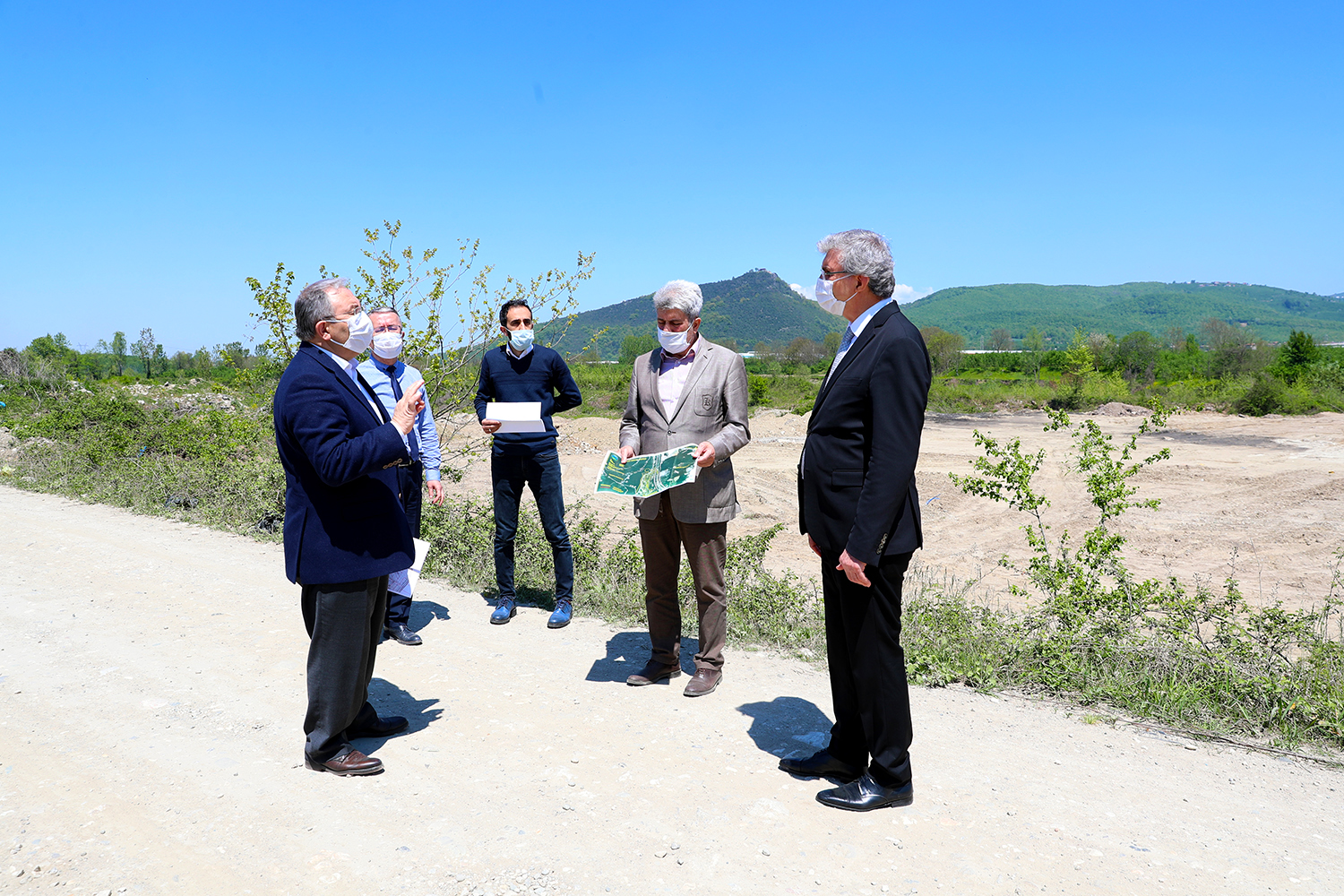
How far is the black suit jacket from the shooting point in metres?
2.83

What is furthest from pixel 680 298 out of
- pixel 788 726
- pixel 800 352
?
pixel 800 352

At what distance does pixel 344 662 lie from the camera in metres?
3.32

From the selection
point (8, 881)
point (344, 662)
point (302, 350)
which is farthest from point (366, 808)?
point (302, 350)

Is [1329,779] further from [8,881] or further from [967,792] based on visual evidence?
[8,881]

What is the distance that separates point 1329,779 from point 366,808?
13.0 ft

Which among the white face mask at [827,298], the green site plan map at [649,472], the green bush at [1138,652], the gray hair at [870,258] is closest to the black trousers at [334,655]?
the green site plan map at [649,472]

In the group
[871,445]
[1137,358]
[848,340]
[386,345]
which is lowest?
[871,445]

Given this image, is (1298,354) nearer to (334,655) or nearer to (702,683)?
(702,683)

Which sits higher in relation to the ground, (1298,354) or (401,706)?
(1298,354)

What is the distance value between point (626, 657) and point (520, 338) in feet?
7.32

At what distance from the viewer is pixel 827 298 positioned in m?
3.17

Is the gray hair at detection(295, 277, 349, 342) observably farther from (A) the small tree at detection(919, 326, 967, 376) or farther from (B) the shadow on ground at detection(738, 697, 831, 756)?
(A) the small tree at detection(919, 326, 967, 376)

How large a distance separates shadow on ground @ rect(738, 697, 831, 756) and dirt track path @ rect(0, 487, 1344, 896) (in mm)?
20

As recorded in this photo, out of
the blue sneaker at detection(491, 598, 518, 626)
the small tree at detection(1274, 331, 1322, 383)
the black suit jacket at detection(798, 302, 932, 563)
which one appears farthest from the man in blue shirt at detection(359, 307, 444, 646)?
the small tree at detection(1274, 331, 1322, 383)
